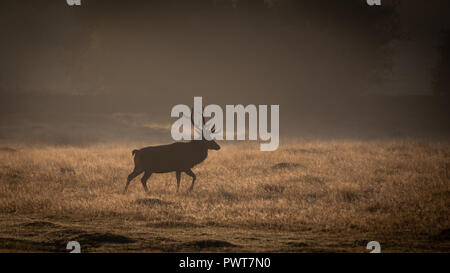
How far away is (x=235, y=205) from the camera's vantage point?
33.2ft

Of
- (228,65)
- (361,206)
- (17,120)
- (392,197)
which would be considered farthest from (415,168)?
(228,65)

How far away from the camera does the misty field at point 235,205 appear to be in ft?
23.9

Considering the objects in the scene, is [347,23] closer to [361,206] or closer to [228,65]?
[228,65]

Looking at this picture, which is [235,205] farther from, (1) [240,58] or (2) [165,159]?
(1) [240,58]

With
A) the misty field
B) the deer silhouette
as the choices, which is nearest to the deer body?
the deer silhouette

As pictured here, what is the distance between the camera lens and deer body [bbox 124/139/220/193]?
11812 millimetres

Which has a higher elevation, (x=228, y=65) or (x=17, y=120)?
(x=228, y=65)

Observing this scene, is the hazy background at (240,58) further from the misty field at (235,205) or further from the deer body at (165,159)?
the deer body at (165,159)

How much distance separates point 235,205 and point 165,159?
264cm

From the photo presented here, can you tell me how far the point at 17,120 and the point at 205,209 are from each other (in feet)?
84.2

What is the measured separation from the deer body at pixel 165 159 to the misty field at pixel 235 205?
495 mm

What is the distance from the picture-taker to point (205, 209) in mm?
9789

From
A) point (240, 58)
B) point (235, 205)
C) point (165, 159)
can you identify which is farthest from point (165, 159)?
point (240, 58)

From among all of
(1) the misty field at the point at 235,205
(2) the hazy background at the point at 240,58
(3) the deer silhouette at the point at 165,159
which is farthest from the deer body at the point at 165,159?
(2) the hazy background at the point at 240,58
